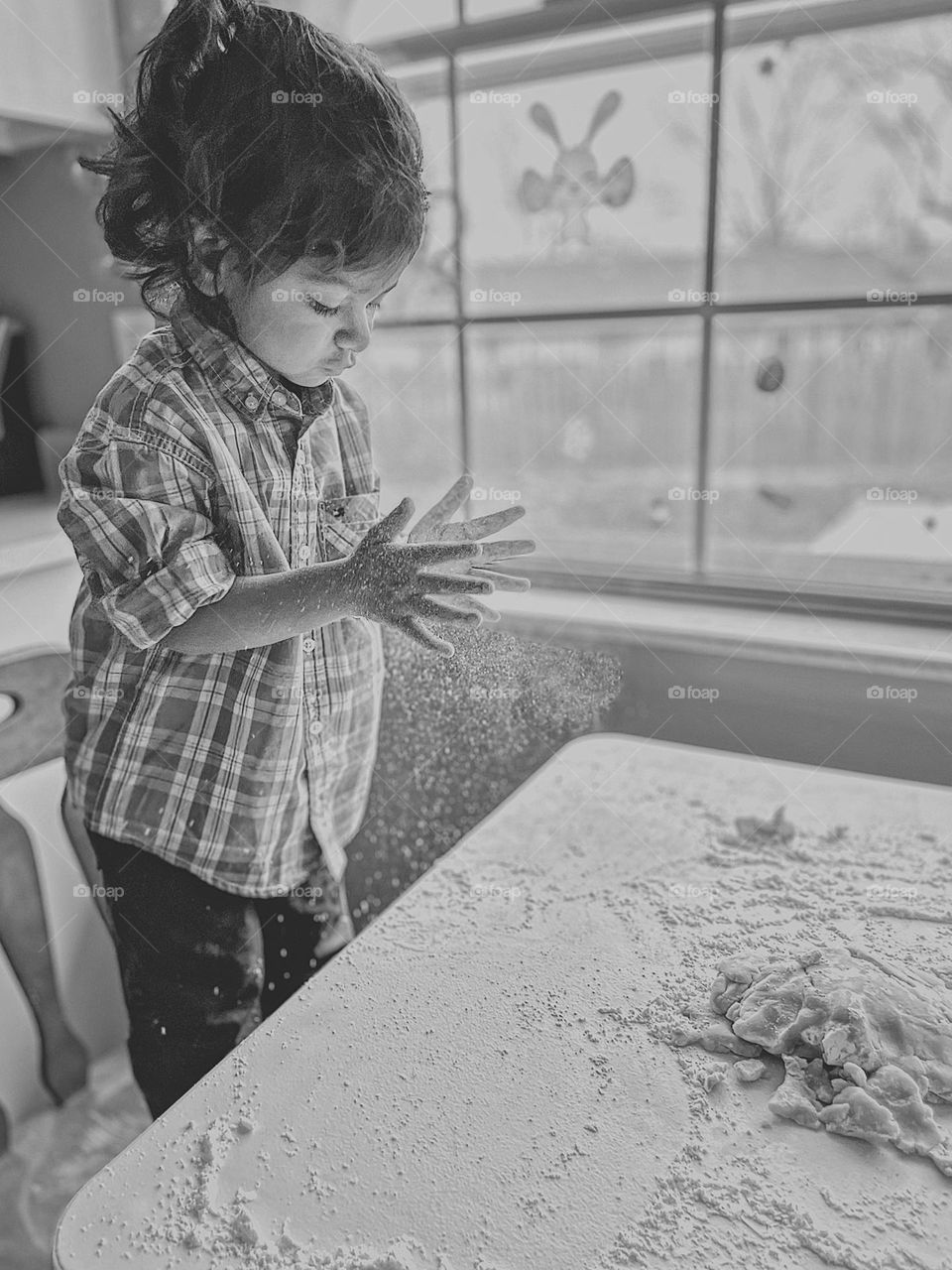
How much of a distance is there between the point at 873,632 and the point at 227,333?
3.07ft

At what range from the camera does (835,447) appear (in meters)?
1.49

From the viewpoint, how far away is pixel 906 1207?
2.01 feet

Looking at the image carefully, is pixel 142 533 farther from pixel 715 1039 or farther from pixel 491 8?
pixel 491 8

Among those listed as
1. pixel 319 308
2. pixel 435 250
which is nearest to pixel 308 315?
pixel 319 308

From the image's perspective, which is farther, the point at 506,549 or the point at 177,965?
the point at 177,965

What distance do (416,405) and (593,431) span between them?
1.17 ft

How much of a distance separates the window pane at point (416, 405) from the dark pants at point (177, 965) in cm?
58

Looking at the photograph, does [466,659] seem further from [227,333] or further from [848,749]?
[848,749]

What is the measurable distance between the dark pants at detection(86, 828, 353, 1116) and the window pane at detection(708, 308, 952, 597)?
0.87 m

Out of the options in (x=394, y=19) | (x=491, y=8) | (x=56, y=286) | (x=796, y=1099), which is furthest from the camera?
(x=491, y=8)

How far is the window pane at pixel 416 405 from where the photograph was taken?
132 centimetres

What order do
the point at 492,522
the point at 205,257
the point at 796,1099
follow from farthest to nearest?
the point at 492,522, the point at 205,257, the point at 796,1099

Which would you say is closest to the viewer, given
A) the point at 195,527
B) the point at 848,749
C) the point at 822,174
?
the point at 195,527

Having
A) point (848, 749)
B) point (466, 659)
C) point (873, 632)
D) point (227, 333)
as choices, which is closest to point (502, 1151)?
point (466, 659)
